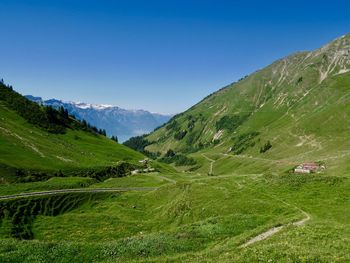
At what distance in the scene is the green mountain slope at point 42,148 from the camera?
126 metres

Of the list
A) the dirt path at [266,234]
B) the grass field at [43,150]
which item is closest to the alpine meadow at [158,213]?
the dirt path at [266,234]

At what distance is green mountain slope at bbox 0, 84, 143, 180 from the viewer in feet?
413

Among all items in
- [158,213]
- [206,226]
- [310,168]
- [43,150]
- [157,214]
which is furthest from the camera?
[43,150]

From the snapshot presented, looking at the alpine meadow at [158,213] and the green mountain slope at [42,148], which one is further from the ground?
the green mountain slope at [42,148]

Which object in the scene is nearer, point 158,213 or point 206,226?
point 206,226

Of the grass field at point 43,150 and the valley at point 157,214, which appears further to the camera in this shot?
the grass field at point 43,150

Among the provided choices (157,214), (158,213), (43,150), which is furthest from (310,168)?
(43,150)

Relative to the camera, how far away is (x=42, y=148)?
145250 millimetres

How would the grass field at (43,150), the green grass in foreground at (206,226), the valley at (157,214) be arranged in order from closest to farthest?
the green grass in foreground at (206,226) < the valley at (157,214) < the grass field at (43,150)

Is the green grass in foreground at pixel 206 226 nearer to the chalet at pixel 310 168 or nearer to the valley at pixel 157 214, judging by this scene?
the valley at pixel 157 214

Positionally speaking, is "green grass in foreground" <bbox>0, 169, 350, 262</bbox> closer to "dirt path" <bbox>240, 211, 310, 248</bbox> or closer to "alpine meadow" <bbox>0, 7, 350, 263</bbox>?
"alpine meadow" <bbox>0, 7, 350, 263</bbox>

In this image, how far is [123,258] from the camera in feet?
94.5

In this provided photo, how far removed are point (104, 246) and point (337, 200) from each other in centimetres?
3469

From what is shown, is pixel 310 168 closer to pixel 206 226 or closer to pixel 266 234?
pixel 206 226
